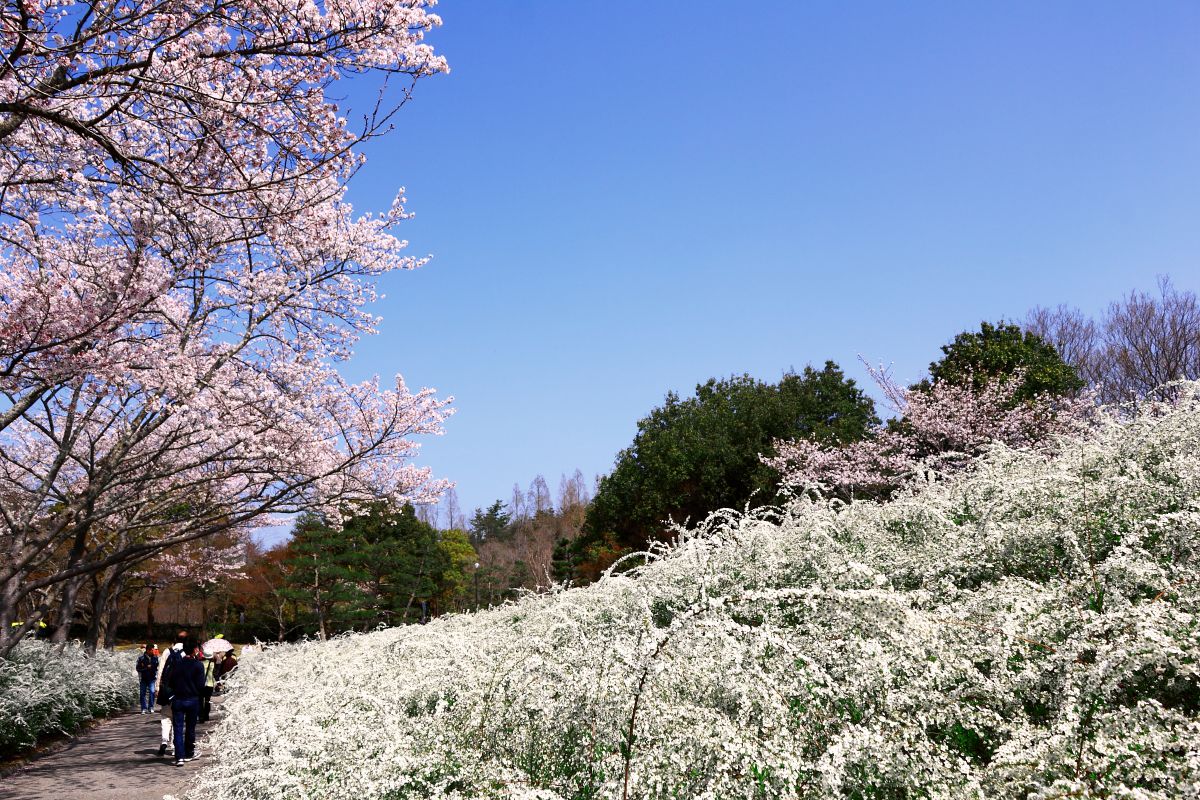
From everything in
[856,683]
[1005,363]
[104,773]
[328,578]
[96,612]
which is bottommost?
[104,773]

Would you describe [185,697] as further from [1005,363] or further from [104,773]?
[1005,363]

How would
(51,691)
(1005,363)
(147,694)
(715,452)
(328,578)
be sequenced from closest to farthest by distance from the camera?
(51,691)
(147,694)
(1005,363)
(715,452)
(328,578)

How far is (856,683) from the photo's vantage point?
250 centimetres

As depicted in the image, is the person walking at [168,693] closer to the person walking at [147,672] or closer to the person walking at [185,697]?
the person walking at [185,697]

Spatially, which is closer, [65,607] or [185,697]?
[185,697]

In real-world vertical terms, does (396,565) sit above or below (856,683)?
above

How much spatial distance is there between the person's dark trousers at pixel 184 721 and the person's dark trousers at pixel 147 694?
6704mm

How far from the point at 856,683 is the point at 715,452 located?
2257 cm

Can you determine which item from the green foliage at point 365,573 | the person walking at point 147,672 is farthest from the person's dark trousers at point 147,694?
the green foliage at point 365,573

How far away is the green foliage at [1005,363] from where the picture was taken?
1917cm

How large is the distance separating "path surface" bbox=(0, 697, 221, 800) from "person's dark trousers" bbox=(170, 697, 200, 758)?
0.18 metres

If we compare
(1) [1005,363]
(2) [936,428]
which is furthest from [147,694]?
(1) [1005,363]

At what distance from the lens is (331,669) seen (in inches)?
245

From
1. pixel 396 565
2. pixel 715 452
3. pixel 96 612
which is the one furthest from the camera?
pixel 396 565
